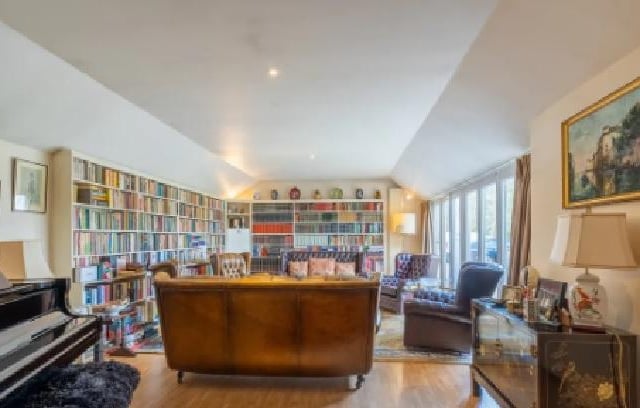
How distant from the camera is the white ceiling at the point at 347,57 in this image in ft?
8.32

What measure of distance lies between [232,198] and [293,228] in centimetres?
156

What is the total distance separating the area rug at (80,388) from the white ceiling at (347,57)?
1.97m

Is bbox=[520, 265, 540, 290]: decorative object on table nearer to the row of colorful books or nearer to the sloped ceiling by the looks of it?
the sloped ceiling

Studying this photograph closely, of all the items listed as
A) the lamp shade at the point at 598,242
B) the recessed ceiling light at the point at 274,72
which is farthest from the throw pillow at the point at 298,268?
the lamp shade at the point at 598,242

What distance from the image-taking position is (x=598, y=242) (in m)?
2.15

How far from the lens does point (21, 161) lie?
411 centimetres

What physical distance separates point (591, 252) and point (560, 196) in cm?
112

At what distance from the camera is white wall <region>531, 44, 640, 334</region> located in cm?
228

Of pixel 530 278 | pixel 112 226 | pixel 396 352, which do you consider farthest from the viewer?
pixel 112 226

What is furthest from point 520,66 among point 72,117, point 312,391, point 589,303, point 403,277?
point 403,277

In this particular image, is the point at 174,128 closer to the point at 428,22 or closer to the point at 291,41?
the point at 291,41

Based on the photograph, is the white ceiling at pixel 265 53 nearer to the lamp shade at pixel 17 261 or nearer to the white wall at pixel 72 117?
the white wall at pixel 72 117

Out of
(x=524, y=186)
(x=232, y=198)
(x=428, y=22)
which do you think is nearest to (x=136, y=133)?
(x=428, y=22)

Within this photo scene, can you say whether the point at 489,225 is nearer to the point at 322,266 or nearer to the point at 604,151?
the point at 322,266
